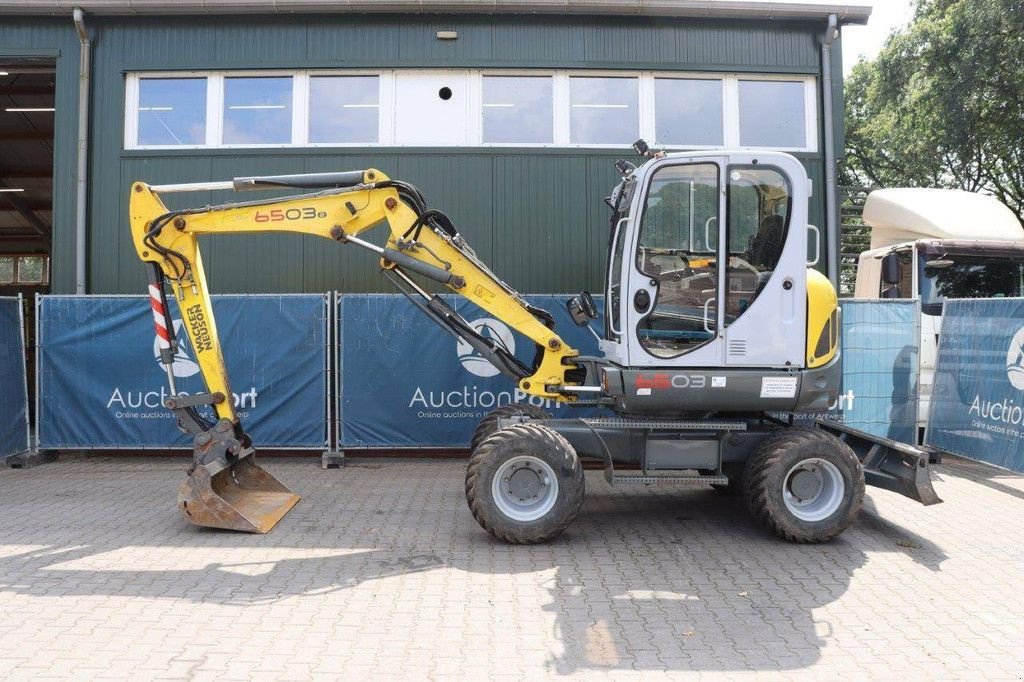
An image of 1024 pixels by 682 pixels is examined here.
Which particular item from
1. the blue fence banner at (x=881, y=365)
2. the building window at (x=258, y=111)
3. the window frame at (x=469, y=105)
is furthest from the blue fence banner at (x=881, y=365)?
the building window at (x=258, y=111)

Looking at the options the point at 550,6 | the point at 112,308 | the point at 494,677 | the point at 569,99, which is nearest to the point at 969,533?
the point at 494,677

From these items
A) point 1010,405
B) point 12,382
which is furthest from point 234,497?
point 1010,405

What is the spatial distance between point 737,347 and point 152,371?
7.42 metres

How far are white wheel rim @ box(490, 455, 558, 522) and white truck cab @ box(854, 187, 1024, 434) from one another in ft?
20.8

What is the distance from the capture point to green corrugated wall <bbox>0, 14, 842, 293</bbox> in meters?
11.1

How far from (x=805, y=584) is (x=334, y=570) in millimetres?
3393

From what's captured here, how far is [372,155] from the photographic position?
11.0 metres

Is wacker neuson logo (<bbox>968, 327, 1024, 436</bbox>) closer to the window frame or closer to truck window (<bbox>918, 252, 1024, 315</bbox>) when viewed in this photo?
truck window (<bbox>918, 252, 1024, 315</bbox>)

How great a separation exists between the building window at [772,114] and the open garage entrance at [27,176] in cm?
1018

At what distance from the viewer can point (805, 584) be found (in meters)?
5.44

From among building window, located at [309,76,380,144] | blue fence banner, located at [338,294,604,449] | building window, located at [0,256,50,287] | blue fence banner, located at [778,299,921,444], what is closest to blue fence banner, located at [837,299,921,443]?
blue fence banner, located at [778,299,921,444]

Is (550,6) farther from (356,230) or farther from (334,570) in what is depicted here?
(334,570)

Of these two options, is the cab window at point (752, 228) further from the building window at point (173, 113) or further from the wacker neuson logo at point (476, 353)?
the building window at point (173, 113)

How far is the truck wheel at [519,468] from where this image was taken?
6188 mm
